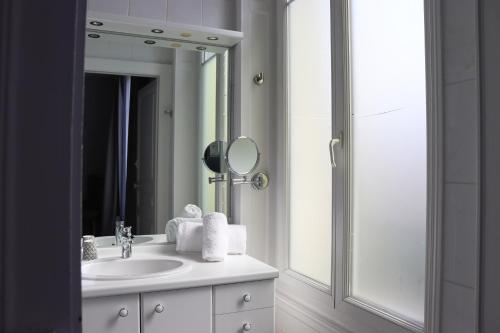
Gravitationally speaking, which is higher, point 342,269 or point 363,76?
point 363,76

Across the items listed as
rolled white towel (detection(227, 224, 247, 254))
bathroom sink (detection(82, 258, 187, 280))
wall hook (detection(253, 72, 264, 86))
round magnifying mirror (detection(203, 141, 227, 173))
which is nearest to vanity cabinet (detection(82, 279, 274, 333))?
bathroom sink (detection(82, 258, 187, 280))

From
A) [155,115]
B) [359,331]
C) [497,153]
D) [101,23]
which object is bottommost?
[359,331]

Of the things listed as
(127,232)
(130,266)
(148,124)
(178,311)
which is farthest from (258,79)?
(178,311)

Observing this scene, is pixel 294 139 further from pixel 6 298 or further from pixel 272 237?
pixel 6 298

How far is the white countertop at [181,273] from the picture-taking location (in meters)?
1.37

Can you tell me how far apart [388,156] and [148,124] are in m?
1.09

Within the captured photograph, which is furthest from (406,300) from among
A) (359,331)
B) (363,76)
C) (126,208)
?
(126,208)

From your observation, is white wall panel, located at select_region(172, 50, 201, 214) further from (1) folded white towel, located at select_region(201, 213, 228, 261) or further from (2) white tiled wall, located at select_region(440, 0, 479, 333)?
(2) white tiled wall, located at select_region(440, 0, 479, 333)

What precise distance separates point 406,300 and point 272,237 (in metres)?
0.87

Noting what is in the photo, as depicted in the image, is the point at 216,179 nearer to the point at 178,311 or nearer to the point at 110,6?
the point at 178,311

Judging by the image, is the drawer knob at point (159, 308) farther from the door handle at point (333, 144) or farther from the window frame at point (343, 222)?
the door handle at point (333, 144)

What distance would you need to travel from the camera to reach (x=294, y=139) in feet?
6.57

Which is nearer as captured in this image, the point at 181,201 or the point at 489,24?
the point at 489,24

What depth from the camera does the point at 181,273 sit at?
1523mm
